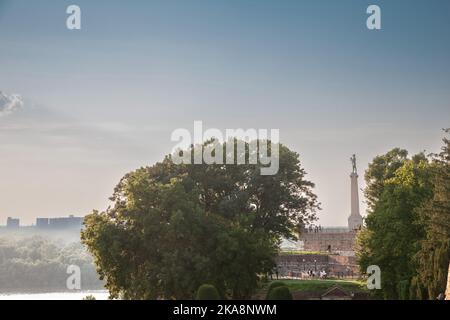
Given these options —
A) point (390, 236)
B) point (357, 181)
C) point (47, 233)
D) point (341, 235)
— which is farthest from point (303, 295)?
point (47, 233)

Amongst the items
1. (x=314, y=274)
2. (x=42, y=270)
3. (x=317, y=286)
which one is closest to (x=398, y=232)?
(x=317, y=286)

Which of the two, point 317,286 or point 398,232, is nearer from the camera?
point 398,232

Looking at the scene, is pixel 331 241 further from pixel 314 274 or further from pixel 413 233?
pixel 413 233

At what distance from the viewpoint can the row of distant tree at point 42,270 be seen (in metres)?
105

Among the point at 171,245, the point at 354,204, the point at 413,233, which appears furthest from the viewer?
the point at 354,204

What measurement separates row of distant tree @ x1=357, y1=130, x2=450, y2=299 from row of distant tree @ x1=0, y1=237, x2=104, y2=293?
66354 millimetres

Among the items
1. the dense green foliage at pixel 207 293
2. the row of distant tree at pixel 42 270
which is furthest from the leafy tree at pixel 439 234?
the row of distant tree at pixel 42 270

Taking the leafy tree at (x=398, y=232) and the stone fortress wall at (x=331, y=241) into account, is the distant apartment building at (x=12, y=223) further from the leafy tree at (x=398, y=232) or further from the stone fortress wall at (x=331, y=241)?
the leafy tree at (x=398, y=232)

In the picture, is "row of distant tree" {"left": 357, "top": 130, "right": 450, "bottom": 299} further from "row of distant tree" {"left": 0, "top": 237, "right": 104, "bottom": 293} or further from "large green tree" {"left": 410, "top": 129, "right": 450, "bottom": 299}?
"row of distant tree" {"left": 0, "top": 237, "right": 104, "bottom": 293}

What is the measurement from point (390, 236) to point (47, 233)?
399 feet

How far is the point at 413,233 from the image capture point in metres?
42.9

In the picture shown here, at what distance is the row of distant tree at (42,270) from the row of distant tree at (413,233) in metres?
66.4

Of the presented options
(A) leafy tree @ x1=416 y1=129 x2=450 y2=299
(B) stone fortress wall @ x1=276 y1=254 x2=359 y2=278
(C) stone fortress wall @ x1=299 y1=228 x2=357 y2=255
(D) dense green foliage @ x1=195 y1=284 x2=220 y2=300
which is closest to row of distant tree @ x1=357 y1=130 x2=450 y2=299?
(A) leafy tree @ x1=416 y1=129 x2=450 y2=299

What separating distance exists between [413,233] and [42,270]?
258 feet
